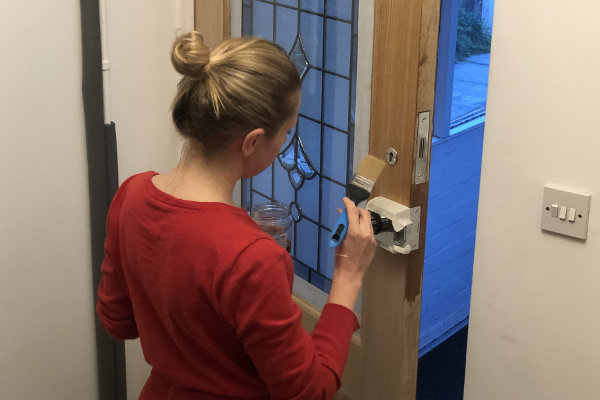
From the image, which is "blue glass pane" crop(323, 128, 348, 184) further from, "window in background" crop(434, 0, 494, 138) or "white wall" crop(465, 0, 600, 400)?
"window in background" crop(434, 0, 494, 138)

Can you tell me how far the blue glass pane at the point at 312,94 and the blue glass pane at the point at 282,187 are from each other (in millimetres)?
194

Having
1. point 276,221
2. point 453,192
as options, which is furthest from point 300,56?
point 453,192

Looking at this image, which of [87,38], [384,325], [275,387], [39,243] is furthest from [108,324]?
[87,38]

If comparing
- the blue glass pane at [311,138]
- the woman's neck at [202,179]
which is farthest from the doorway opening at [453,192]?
the woman's neck at [202,179]

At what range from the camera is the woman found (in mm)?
1079

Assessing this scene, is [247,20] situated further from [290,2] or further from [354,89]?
[354,89]

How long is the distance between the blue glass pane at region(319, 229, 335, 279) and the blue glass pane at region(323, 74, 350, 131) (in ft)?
0.92

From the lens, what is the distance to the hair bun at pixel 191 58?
1.12 m

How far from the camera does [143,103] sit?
212 centimetres

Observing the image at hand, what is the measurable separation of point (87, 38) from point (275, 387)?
1.20 m

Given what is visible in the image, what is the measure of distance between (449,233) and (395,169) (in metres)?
1.56

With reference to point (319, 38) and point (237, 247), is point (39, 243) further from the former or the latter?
point (237, 247)

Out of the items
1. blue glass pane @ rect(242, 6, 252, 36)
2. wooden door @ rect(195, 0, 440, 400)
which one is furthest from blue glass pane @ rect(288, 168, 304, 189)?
blue glass pane @ rect(242, 6, 252, 36)

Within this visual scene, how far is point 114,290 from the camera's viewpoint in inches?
54.4
